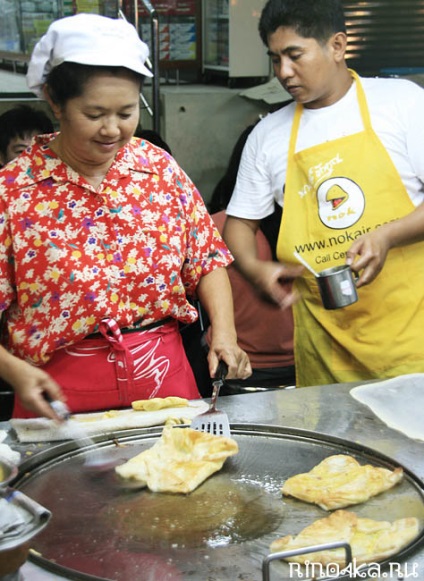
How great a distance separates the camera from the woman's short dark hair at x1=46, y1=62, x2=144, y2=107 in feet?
7.22

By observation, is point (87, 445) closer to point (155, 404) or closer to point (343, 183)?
point (155, 404)

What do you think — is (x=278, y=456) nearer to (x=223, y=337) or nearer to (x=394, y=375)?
(x=223, y=337)

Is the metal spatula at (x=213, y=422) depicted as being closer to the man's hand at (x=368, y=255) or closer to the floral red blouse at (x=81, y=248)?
the floral red blouse at (x=81, y=248)

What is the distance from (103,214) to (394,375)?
1.23m

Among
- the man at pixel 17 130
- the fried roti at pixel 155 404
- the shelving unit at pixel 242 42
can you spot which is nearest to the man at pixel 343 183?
the fried roti at pixel 155 404

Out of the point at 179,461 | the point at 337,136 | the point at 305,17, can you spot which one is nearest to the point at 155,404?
the point at 179,461

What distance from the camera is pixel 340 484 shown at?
197cm

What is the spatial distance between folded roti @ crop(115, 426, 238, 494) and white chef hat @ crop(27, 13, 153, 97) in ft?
3.19

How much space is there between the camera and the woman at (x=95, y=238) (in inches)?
87.7

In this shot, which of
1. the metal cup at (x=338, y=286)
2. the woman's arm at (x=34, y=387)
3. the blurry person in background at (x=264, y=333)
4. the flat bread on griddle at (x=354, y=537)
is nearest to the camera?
the flat bread on griddle at (x=354, y=537)

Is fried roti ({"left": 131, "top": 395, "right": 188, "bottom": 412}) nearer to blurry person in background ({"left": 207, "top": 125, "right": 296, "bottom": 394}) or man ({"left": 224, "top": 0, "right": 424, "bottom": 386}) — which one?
man ({"left": 224, "top": 0, "right": 424, "bottom": 386})

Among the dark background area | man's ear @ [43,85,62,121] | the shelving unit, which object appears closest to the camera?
man's ear @ [43,85,62,121]

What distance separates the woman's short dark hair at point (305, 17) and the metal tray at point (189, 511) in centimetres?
141

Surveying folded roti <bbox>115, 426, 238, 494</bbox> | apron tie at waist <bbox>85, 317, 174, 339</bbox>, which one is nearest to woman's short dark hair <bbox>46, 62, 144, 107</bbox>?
apron tie at waist <bbox>85, 317, 174, 339</bbox>
